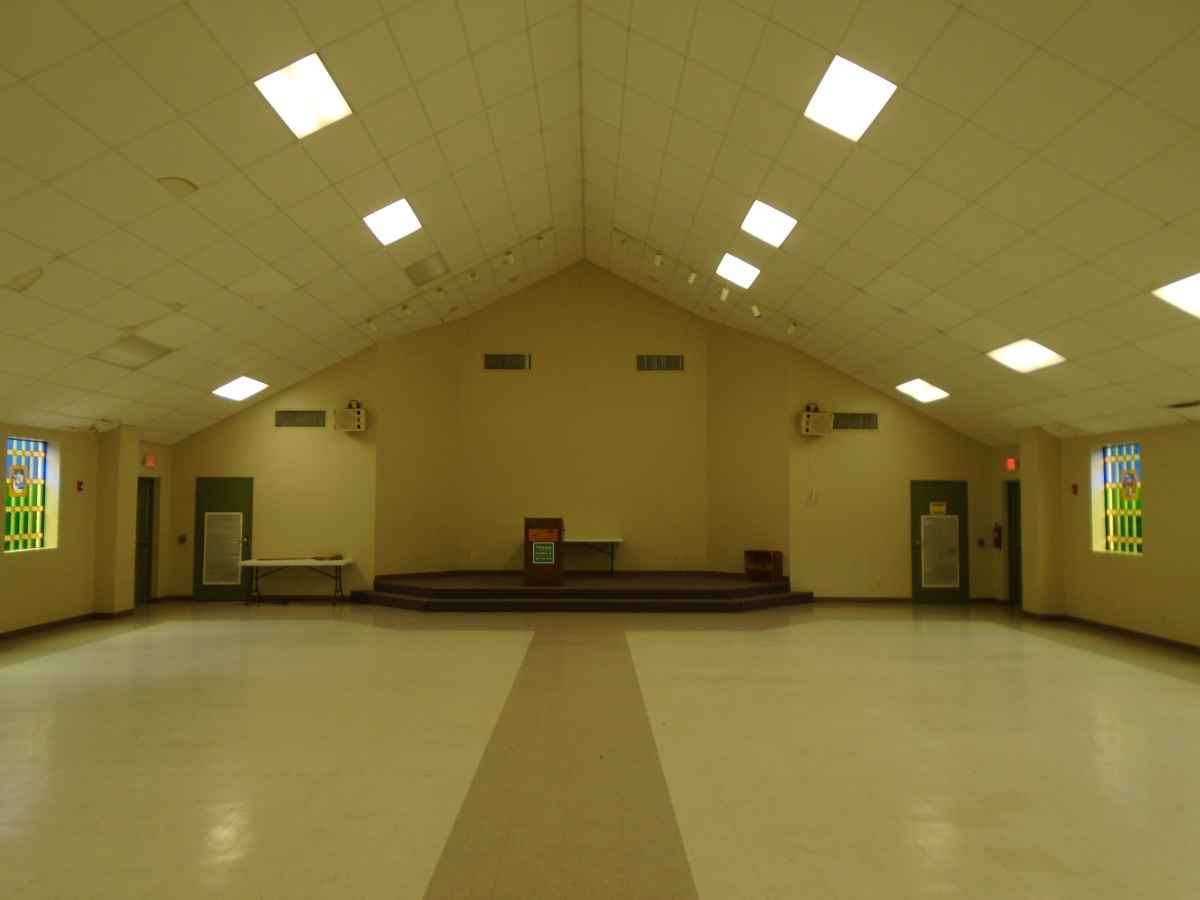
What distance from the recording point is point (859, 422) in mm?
11852

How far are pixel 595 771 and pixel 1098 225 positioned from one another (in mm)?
5022

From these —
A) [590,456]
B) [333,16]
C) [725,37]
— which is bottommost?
[590,456]

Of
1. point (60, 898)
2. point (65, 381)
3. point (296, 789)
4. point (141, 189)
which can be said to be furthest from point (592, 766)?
point (65, 381)

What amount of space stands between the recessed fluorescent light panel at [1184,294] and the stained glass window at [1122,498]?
3594 mm

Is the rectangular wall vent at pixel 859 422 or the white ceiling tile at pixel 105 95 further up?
the white ceiling tile at pixel 105 95

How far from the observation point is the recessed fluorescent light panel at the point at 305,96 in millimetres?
5461

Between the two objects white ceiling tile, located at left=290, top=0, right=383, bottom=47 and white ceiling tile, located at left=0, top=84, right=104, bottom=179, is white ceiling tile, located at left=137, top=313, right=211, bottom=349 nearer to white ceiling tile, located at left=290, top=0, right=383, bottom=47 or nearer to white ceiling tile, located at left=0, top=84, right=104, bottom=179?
white ceiling tile, located at left=0, top=84, right=104, bottom=179

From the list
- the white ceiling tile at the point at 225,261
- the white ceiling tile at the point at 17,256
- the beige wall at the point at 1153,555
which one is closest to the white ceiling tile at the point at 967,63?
the beige wall at the point at 1153,555

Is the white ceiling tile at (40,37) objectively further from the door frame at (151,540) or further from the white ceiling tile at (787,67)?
the door frame at (151,540)

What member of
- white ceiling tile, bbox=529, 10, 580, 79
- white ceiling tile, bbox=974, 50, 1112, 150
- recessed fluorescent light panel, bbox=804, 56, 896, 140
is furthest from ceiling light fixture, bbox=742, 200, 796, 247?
white ceiling tile, bbox=974, 50, 1112, 150

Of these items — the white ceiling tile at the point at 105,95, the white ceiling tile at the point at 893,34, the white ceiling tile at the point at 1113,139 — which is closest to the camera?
the white ceiling tile at the point at 105,95

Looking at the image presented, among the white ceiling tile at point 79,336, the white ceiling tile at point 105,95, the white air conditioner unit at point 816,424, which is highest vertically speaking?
the white ceiling tile at point 105,95

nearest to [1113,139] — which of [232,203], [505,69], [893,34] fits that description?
[893,34]

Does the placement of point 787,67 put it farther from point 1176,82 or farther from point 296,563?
point 296,563
